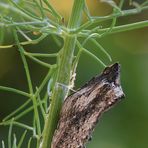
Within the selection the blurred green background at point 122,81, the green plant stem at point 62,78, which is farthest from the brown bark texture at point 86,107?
the blurred green background at point 122,81

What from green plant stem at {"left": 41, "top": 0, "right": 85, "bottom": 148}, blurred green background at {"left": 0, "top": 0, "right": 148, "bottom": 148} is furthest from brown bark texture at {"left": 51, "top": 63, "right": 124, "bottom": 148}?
blurred green background at {"left": 0, "top": 0, "right": 148, "bottom": 148}

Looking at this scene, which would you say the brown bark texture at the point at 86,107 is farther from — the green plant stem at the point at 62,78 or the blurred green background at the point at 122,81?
the blurred green background at the point at 122,81

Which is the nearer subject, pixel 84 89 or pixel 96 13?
pixel 84 89

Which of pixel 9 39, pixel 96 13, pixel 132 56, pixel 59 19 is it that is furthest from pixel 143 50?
pixel 59 19

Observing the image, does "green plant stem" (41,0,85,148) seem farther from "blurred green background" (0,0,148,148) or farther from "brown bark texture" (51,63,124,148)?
"blurred green background" (0,0,148,148)

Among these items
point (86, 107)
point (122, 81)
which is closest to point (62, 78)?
point (86, 107)

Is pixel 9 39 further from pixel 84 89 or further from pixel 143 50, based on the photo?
pixel 84 89
